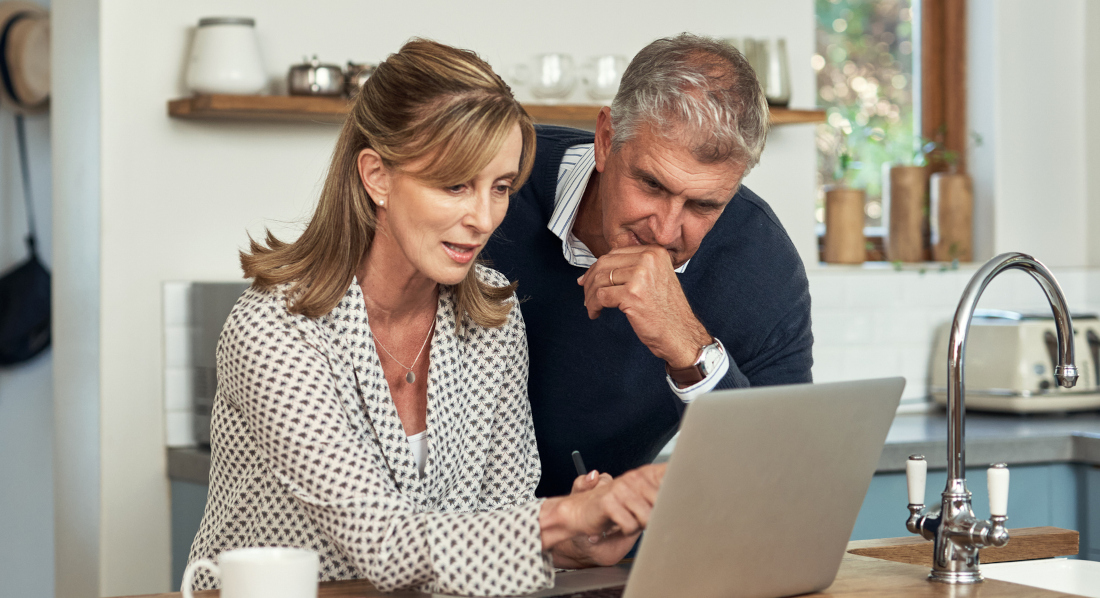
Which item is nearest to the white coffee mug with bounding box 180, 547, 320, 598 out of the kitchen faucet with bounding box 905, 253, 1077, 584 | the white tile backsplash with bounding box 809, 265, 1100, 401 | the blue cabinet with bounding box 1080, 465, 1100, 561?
the kitchen faucet with bounding box 905, 253, 1077, 584

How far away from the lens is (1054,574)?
155 cm

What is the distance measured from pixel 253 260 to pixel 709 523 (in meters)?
0.70

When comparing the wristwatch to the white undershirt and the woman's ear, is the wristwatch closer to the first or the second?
the white undershirt

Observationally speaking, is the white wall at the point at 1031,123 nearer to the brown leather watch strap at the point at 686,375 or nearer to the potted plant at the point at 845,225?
the potted plant at the point at 845,225

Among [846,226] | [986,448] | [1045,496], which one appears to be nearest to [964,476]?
[986,448]

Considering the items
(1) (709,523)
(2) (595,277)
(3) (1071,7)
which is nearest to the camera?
(1) (709,523)

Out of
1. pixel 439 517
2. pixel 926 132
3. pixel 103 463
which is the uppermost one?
pixel 926 132

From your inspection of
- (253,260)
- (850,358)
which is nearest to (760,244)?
(253,260)

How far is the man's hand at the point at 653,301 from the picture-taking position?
151 cm

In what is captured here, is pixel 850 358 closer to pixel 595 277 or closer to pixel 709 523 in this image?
pixel 595 277

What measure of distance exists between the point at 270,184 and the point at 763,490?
1.96 m

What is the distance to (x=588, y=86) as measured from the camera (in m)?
3.00

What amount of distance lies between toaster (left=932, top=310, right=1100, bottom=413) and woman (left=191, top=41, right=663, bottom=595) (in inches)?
74.5

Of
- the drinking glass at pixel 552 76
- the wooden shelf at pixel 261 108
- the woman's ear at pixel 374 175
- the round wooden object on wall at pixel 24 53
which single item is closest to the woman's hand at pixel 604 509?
the woman's ear at pixel 374 175
